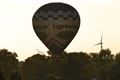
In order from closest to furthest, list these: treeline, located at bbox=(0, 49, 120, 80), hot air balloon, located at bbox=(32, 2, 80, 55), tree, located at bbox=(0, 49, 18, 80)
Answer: hot air balloon, located at bbox=(32, 2, 80, 55)
treeline, located at bbox=(0, 49, 120, 80)
tree, located at bbox=(0, 49, 18, 80)

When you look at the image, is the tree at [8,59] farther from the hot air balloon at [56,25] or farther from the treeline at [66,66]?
the hot air balloon at [56,25]

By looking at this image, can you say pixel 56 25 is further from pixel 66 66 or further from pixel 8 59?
pixel 8 59

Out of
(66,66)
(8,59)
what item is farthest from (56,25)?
(8,59)

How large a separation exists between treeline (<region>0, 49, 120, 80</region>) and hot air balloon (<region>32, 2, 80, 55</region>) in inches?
2415

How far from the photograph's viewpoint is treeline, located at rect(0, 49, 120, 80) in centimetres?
14138

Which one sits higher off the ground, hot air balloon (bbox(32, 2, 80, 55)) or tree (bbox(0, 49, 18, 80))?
tree (bbox(0, 49, 18, 80))

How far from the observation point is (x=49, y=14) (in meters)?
69.9

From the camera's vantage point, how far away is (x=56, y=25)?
228ft

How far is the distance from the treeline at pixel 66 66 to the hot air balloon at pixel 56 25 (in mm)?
61332

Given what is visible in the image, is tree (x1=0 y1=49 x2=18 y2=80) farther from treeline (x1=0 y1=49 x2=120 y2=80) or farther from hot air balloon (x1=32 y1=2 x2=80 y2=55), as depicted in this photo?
hot air balloon (x1=32 y1=2 x2=80 y2=55)

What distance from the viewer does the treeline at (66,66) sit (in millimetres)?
141375

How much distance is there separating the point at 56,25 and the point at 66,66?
275ft

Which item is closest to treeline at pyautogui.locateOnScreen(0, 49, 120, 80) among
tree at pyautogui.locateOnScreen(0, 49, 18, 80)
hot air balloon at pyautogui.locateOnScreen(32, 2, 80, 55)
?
tree at pyautogui.locateOnScreen(0, 49, 18, 80)

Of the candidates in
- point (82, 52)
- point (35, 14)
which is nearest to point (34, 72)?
point (82, 52)
